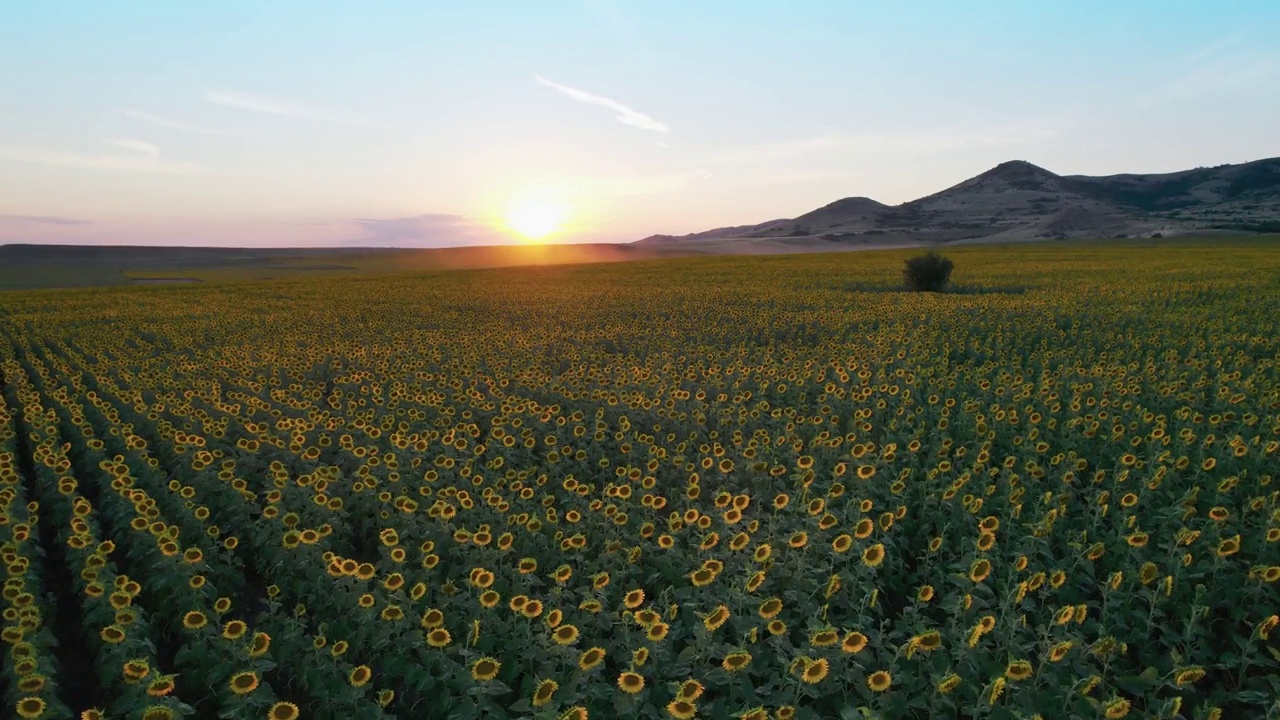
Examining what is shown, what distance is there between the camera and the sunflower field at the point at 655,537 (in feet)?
13.0

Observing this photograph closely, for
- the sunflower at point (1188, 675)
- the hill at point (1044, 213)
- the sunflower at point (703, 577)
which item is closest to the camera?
the sunflower at point (1188, 675)

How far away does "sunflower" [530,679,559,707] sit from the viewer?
11.6 ft

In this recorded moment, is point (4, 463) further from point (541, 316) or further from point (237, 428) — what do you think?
point (541, 316)

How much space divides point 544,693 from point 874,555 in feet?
7.22

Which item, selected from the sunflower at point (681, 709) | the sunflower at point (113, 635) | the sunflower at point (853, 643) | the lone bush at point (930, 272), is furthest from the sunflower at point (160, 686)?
the lone bush at point (930, 272)

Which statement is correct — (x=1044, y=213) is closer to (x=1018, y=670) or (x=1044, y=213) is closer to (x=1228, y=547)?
(x=1228, y=547)

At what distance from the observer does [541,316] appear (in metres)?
23.8

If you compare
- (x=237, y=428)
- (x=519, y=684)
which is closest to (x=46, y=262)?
(x=237, y=428)

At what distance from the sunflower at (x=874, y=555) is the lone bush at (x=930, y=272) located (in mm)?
29667

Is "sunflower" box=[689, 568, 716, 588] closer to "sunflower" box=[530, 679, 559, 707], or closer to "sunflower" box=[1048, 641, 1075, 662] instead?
"sunflower" box=[530, 679, 559, 707]

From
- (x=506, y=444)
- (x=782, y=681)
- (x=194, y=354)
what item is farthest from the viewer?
(x=194, y=354)

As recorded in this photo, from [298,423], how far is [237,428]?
1572 mm

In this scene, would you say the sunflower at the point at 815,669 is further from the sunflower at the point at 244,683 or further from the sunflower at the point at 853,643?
the sunflower at the point at 244,683

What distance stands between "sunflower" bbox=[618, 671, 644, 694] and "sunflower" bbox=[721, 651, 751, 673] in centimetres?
48
